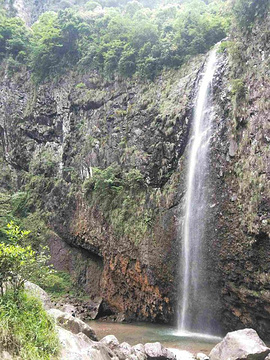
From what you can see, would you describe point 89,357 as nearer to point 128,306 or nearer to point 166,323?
point 166,323

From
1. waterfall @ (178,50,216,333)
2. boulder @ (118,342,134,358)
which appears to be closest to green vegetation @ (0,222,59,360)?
boulder @ (118,342,134,358)

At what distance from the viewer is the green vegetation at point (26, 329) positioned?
167 inches

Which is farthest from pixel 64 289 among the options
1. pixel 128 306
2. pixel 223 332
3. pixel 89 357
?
pixel 89 357

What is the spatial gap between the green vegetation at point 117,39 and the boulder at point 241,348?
47.5ft

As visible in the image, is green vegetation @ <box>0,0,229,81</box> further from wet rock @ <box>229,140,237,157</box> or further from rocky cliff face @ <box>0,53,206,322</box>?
wet rock @ <box>229,140,237,157</box>

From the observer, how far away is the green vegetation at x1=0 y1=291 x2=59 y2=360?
4.25 meters

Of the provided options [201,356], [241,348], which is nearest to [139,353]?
[201,356]

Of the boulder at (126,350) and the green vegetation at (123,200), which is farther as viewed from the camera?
the green vegetation at (123,200)

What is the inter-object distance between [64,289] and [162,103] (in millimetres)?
12085

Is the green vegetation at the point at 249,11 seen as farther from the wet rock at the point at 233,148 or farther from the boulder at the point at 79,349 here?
the boulder at the point at 79,349

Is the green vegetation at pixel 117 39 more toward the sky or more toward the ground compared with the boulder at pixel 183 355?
more toward the sky

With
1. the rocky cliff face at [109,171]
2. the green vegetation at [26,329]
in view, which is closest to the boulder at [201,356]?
the rocky cliff face at [109,171]

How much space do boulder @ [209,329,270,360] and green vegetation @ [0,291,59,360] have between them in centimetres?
482

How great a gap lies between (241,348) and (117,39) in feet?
63.6
